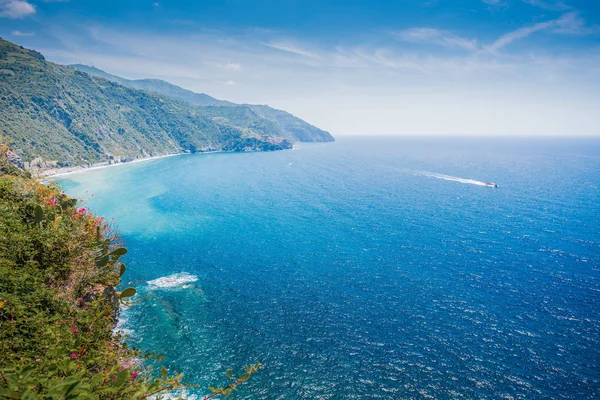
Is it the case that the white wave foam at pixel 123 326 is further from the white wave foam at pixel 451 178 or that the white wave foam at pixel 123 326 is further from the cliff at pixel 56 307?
the white wave foam at pixel 451 178

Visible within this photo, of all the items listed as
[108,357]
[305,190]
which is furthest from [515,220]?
[108,357]

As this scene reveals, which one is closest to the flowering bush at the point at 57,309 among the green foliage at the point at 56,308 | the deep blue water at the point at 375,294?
the green foliage at the point at 56,308

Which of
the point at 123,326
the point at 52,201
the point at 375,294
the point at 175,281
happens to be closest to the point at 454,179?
the point at 375,294

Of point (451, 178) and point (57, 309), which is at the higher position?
point (57, 309)

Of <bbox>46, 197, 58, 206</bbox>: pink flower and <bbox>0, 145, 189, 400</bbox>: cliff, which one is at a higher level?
<bbox>46, 197, 58, 206</bbox>: pink flower

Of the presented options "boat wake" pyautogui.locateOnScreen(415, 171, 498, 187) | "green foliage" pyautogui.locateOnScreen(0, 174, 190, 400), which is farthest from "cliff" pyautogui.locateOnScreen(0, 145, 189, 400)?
"boat wake" pyautogui.locateOnScreen(415, 171, 498, 187)

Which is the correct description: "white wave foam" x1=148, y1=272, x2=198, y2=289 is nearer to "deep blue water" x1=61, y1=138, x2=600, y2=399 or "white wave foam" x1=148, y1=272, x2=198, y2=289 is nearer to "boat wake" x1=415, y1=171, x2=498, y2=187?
"deep blue water" x1=61, y1=138, x2=600, y2=399

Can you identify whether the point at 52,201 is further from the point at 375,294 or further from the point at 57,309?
the point at 375,294
